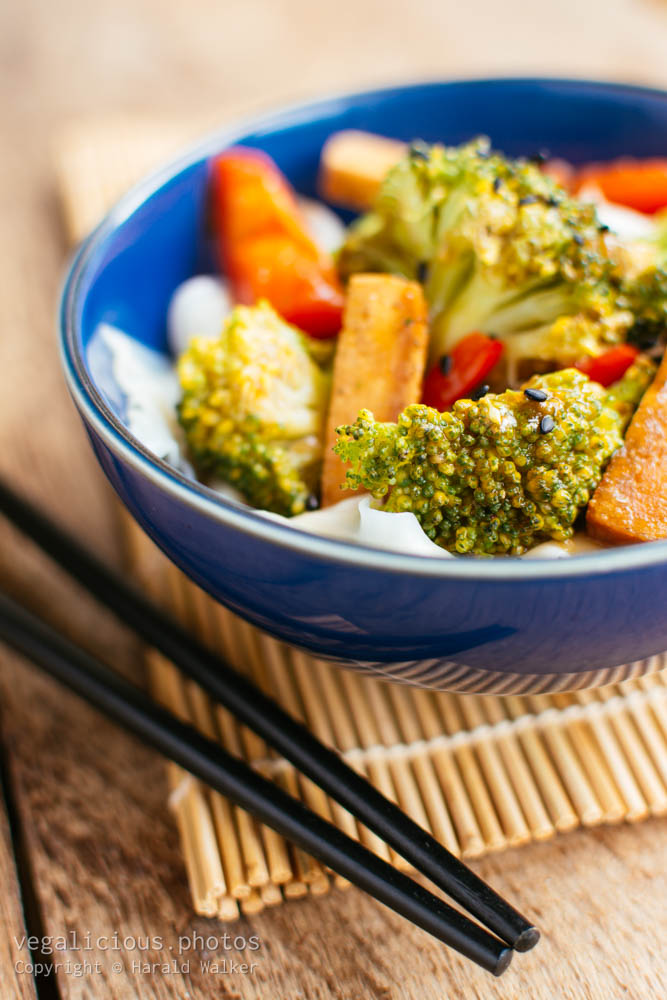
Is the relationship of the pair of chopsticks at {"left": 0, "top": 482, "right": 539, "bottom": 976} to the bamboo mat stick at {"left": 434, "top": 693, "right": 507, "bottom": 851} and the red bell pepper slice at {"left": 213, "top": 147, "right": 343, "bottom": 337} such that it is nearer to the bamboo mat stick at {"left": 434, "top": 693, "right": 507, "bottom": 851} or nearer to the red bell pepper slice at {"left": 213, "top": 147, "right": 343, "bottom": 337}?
the bamboo mat stick at {"left": 434, "top": 693, "right": 507, "bottom": 851}

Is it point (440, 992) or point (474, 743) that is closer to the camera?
point (440, 992)

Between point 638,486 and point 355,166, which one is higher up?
point 355,166

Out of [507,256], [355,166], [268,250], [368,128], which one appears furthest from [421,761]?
[368,128]

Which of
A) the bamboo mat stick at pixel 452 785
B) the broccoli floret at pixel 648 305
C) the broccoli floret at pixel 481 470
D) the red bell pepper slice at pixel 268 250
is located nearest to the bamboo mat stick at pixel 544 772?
the bamboo mat stick at pixel 452 785

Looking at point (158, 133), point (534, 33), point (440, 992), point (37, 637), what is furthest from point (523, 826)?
point (534, 33)

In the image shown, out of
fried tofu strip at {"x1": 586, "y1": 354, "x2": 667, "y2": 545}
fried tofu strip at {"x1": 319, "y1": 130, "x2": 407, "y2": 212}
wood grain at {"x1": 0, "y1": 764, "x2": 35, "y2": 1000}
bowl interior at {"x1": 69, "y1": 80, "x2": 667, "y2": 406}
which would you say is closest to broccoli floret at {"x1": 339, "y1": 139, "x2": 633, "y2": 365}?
fried tofu strip at {"x1": 586, "y1": 354, "x2": 667, "y2": 545}

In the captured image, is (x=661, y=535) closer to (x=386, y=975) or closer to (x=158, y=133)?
(x=386, y=975)

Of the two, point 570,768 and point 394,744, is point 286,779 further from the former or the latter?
point 570,768
